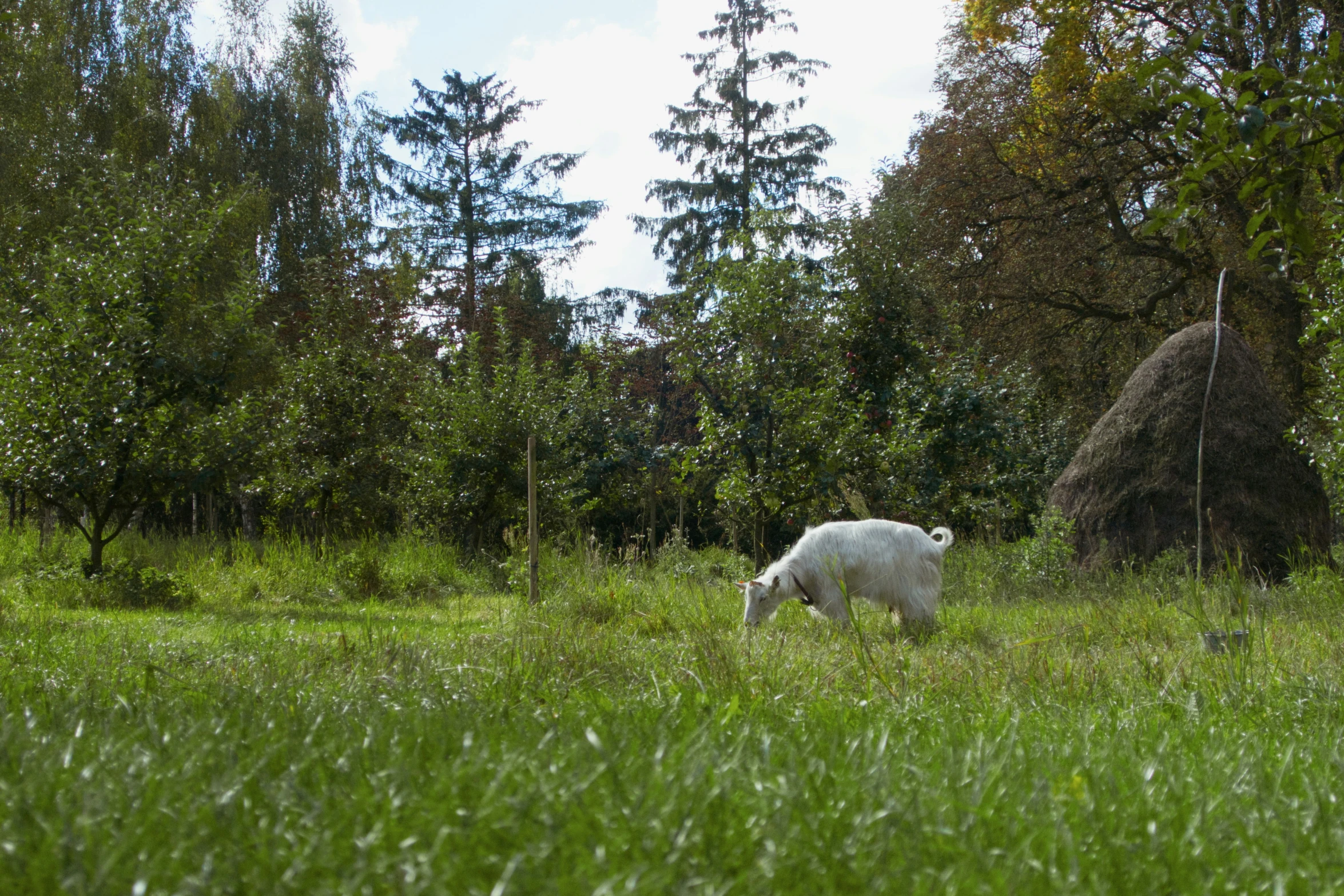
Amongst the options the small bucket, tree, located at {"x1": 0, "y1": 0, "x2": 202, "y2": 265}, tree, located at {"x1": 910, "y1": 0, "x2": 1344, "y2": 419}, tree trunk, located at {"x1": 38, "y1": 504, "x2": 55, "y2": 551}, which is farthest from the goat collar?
tree, located at {"x1": 0, "y1": 0, "x2": 202, "y2": 265}

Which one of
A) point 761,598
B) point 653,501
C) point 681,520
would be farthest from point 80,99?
point 761,598

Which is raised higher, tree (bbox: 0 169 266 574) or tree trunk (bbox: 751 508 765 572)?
tree (bbox: 0 169 266 574)

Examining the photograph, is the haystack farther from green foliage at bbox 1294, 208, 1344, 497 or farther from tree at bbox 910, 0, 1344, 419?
tree at bbox 910, 0, 1344, 419

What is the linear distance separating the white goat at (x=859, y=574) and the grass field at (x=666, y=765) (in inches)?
42.2

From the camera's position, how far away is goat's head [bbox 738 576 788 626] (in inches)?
261

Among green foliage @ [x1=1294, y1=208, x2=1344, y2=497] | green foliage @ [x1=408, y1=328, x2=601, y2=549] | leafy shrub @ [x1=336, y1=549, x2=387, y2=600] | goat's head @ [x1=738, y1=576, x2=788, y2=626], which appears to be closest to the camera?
goat's head @ [x1=738, y1=576, x2=788, y2=626]

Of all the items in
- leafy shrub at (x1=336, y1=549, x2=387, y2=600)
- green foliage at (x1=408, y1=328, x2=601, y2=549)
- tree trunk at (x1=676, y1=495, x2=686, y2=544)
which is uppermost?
green foliage at (x1=408, y1=328, x2=601, y2=549)

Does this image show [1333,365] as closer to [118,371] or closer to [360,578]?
[360,578]

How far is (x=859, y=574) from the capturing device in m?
6.59

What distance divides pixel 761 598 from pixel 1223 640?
2864mm

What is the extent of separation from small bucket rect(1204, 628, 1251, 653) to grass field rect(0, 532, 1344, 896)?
73 mm

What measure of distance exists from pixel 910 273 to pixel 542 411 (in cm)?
615

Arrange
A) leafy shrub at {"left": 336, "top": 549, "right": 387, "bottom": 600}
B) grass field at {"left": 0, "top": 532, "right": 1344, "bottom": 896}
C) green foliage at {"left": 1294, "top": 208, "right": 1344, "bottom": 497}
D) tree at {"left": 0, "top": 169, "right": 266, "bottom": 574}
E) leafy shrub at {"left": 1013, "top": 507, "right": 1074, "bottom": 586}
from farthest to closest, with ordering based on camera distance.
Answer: leafy shrub at {"left": 336, "top": 549, "right": 387, "bottom": 600}, tree at {"left": 0, "top": 169, "right": 266, "bottom": 574}, leafy shrub at {"left": 1013, "top": 507, "right": 1074, "bottom": 586}, green foliage at {"left": 1294, "top": 208, "right": 1344, "bottom": 497}, grass field at {"left": 0, "top": 532, "right": 1344, "bottom": 896}

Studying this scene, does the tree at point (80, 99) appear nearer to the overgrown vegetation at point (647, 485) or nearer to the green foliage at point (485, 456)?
the overgrown vegetation at point (647, 485)
